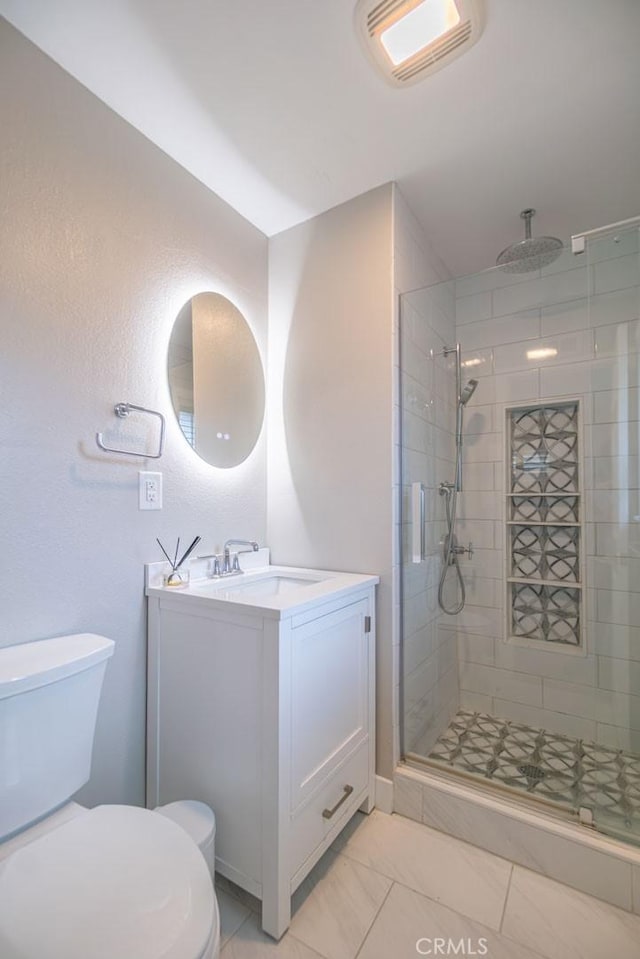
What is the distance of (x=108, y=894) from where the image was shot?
0.73m

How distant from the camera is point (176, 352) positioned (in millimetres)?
1570

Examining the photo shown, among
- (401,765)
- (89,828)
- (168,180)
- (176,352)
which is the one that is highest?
(168,180)

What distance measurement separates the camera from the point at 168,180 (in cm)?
156

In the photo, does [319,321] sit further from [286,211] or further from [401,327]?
[286,211]

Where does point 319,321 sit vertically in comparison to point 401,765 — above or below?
above

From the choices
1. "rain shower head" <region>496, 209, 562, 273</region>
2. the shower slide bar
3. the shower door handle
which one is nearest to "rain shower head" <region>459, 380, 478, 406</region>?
"rain shower head" <region>496, 209, 562, 273</region>

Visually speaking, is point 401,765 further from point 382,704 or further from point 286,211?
point 286,211

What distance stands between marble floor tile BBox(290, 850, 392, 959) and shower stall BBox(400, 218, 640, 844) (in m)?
0.43

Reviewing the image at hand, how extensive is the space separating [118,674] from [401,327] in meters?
1.64

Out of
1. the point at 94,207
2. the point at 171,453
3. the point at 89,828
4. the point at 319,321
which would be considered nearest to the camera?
the point at 89,828

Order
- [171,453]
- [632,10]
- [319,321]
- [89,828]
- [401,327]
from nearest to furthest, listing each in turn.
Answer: [89,828] < [632,10] < [171,453] < [401,327] < [319,321]

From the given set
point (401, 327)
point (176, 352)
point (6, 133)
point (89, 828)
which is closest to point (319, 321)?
point (401, 327)

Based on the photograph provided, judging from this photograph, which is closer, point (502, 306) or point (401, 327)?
point (401, 327)

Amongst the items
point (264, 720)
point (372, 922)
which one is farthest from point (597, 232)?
point (372, 922)
